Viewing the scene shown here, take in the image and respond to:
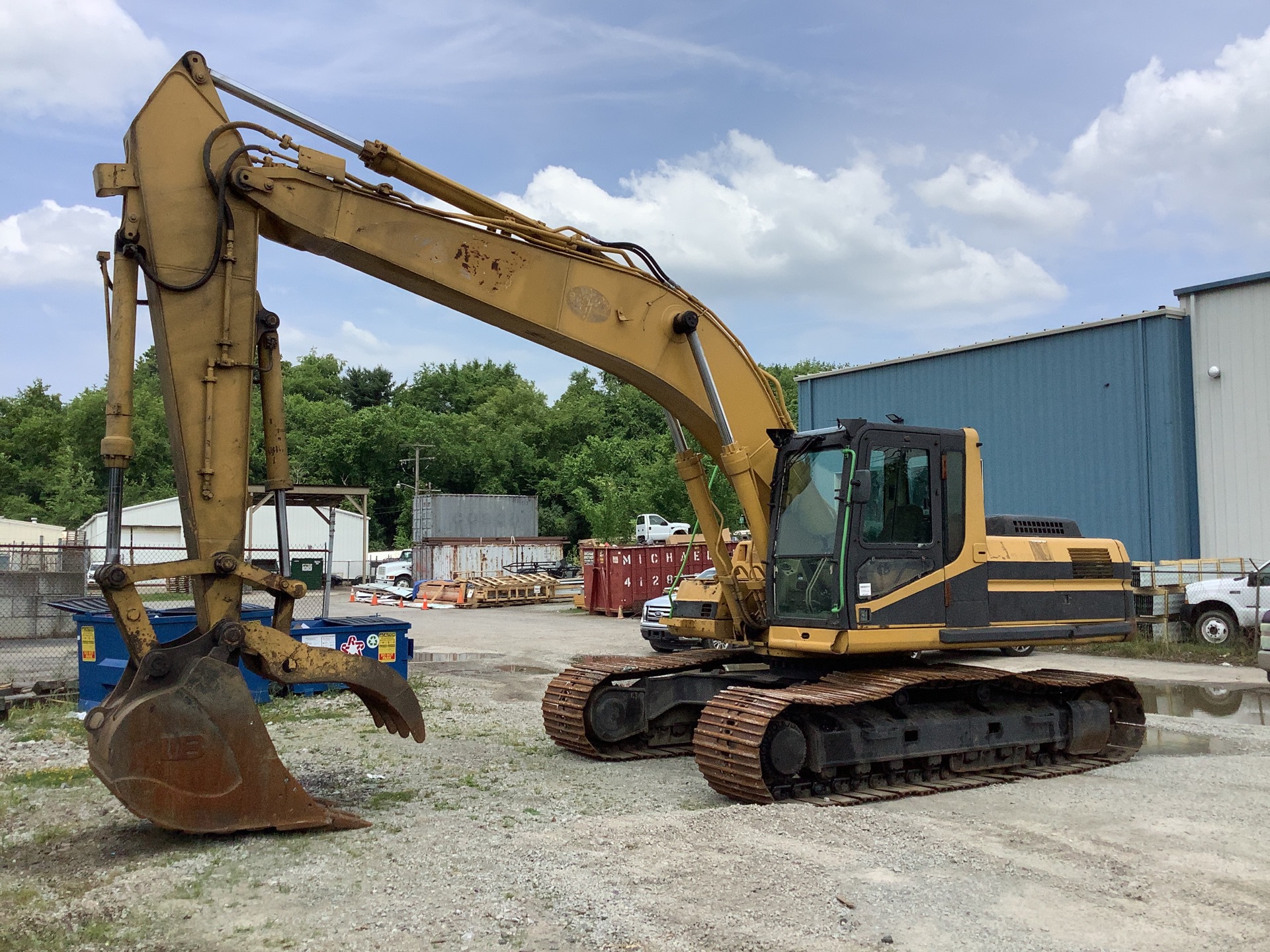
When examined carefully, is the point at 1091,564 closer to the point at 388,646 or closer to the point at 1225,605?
the point at 388,646

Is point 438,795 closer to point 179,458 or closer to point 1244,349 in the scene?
point 179,458

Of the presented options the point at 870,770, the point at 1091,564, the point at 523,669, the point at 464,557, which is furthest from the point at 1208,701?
the point at 464,557

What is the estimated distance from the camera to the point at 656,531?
1756 inches

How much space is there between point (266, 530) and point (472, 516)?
369 inches

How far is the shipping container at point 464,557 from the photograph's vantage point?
40344 millimetres

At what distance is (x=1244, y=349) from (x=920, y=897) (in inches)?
785

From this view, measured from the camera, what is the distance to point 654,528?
44875 millimetres

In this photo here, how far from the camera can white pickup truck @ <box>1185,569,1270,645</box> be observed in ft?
59.0

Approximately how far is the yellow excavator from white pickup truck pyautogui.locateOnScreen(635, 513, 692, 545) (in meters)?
33.4

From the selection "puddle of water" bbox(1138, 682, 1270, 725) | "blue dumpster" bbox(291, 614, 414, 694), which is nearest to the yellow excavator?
"puddle of water" bbox(1138, 682, 1270, 725)

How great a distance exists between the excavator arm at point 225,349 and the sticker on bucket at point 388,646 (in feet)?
19.1

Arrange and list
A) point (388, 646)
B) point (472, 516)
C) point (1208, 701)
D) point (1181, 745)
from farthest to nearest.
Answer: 1. point (472, 516)
2. point (1208, 701)
3. point (388, 646)
4. point (1181, 745)

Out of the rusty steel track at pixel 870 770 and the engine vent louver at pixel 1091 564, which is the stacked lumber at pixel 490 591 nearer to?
the engine vent louver at pixel 1091 564

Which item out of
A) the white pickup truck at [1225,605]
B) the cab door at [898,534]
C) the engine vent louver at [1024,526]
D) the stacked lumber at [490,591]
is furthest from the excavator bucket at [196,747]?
the stacked lumber at [490,591]
